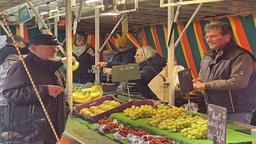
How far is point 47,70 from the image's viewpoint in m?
3.18

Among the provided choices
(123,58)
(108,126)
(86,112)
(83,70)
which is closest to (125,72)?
(86,112)

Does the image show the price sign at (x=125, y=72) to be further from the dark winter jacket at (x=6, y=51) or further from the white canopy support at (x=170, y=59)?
the dark winter jacket at (x=6, y=51)

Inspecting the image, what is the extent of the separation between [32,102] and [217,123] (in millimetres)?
1392

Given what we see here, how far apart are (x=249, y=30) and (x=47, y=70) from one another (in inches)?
149

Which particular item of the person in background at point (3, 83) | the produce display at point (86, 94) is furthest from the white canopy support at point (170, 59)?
the person in background at point (3, 83)

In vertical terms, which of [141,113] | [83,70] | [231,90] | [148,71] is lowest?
[83,70]

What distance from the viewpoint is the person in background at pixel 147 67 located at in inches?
217

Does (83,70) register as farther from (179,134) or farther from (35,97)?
(179,134)

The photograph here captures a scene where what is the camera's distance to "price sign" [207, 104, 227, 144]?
2.32m

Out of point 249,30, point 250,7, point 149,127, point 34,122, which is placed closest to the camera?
point 34,122

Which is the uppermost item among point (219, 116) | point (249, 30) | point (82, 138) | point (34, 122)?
point (249, 30)

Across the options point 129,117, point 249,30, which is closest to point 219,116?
point 129,117

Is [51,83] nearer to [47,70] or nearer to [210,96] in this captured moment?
[47,70]

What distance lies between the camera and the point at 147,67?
557 cm
